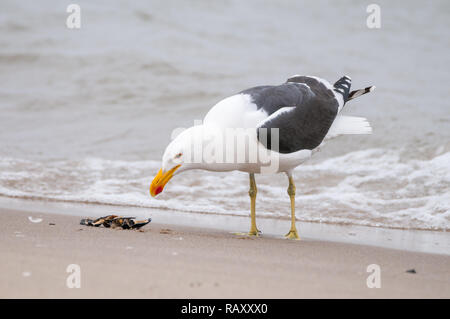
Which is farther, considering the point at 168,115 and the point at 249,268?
the point at 168,115

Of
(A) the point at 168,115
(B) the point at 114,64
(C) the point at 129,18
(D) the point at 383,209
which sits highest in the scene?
(C) the point at 129,18

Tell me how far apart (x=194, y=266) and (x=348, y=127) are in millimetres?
3132

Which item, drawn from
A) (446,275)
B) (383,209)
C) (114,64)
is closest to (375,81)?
(114,64)

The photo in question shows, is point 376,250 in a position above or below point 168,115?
below

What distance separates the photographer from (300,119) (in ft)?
19.2

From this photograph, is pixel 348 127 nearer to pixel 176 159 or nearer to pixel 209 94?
pixel 176 159

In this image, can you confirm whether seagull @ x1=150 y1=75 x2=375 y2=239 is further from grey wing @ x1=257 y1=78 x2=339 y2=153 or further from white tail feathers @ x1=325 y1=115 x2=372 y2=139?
white tail feathers @ x1=325 y1=115 x2=372 y2=139

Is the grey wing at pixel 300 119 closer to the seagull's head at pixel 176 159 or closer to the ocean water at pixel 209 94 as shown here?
the seagull's head at pixel 176 159

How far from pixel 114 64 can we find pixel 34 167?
804cm

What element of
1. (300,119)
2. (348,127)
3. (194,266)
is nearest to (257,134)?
(300,119)

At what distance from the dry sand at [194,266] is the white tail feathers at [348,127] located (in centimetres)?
126

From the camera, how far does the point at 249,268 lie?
3895mm
